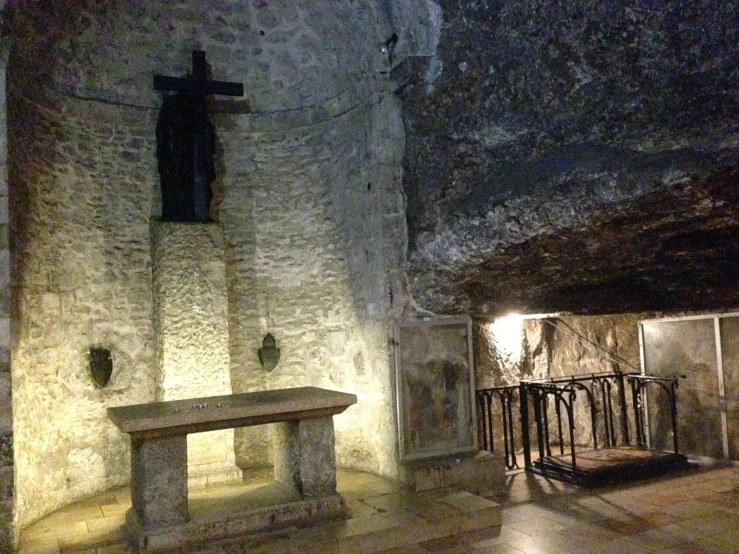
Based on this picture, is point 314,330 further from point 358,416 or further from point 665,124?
point 665,124

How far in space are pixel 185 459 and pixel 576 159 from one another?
357cm

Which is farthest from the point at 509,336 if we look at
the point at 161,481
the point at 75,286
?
the point at 75,286

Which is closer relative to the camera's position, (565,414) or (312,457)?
(312,457)

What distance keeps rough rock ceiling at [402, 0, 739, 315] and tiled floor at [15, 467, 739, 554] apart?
1780 millimetres

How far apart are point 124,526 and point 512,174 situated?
13.2 feet

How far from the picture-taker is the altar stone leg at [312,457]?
4.87 m

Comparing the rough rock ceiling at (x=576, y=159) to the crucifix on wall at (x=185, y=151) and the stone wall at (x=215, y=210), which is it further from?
the crucifix on wall at (x=185, y=151)

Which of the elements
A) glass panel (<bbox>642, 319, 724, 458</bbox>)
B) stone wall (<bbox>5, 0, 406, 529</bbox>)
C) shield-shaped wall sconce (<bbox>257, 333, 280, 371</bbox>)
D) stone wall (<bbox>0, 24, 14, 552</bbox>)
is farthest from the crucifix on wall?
glass panel (<bbox>642, 319, 724, 458</bbox>)

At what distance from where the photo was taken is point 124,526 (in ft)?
15.4

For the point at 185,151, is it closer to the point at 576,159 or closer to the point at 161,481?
the point at 161,481

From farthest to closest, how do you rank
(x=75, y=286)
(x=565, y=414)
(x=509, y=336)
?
(x=565, y=414), (x=509, y=336), (x=75, y=286)

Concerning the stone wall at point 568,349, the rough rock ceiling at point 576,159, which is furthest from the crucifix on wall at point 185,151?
the stone wall at point 568,349

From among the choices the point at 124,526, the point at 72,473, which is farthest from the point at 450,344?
the point at 72,473

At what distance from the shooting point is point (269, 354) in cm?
670
